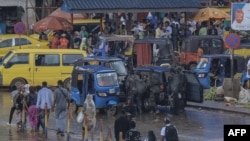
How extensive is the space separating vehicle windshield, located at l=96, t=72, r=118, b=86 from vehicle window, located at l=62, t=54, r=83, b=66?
6.65m

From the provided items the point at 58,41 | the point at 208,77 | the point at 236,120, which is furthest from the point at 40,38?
the point at 236,120

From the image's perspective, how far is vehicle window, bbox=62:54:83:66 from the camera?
125 feet

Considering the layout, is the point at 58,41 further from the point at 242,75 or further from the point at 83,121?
the point at 83,121

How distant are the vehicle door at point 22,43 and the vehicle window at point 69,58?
618 centimetres

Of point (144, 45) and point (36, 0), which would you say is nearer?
point (144, 45)

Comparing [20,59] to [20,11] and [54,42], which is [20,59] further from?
[20,11]

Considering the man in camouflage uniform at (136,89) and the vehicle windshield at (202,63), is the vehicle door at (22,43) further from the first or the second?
the man in camouflage uniform at (136,89)

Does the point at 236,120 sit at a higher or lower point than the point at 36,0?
lower

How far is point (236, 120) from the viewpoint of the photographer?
1186 inches

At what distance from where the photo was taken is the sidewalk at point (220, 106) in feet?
104

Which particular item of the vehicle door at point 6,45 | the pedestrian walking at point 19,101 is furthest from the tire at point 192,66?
the pedestrian walking at point 19,101

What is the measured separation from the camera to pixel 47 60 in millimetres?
37969

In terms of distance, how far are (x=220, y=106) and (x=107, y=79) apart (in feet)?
14.7

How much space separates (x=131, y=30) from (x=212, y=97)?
50.7 ft
